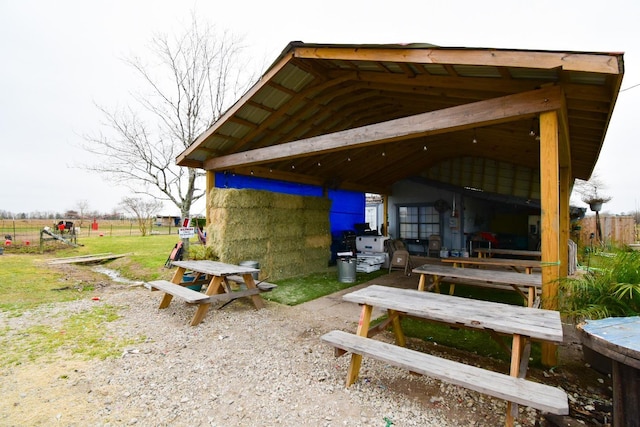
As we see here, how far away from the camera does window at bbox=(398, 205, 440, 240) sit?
1108 cm

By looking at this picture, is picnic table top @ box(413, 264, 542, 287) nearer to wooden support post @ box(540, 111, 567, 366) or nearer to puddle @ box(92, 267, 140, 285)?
wooden support post @ box(540, 111, 567, 366)

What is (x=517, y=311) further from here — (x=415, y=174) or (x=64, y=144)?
(x=64, y=144)

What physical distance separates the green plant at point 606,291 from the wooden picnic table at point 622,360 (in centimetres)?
79

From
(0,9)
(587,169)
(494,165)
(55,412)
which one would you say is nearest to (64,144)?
(0,9)

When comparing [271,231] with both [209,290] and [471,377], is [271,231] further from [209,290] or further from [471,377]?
[471,377]

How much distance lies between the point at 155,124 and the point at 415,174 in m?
9.38

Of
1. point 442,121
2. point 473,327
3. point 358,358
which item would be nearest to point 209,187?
point 442,121

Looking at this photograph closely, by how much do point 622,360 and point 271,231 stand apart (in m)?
6.08

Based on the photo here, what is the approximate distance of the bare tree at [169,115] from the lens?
870 cm

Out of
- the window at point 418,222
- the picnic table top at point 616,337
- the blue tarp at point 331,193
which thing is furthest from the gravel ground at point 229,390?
the window at point 418,222

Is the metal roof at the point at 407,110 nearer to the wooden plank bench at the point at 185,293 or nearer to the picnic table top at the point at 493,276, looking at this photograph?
the picnic table top at the point at 493,276

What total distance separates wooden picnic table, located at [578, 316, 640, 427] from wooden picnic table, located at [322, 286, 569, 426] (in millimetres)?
175

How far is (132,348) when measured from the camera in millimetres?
3236

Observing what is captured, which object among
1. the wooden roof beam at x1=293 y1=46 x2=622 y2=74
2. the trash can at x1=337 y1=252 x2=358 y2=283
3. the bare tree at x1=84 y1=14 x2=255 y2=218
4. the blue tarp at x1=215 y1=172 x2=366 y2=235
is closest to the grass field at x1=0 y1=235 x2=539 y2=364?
the trash can at x1=337 y1=252 x2=358 y2=283
